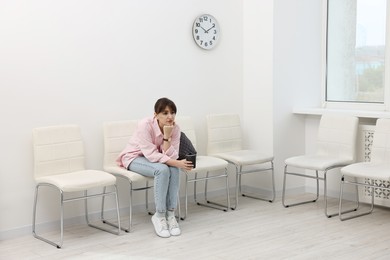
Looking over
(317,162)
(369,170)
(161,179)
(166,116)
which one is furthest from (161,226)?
(369,170)

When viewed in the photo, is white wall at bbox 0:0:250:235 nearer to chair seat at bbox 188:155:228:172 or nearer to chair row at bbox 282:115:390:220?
chair seat at bbox 188:155:228:172

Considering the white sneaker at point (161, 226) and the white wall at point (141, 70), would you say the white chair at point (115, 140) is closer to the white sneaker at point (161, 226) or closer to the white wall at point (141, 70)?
the white wall at point (141, 70)

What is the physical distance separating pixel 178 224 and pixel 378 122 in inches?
75.1

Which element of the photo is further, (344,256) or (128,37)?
(128,37)

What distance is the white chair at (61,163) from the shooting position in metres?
4.07

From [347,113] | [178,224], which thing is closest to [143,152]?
[178,224]

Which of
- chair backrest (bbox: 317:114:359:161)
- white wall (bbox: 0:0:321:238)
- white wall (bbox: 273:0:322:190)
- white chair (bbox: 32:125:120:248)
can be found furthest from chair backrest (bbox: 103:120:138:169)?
chair backrest (bbox: 317:114:359:161)

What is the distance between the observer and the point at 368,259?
3666 millimetres

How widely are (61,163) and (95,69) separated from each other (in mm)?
839

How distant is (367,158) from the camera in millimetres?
5066

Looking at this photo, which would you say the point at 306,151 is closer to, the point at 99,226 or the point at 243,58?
the point at 243,58

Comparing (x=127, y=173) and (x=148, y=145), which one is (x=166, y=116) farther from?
(x=127, y=173)

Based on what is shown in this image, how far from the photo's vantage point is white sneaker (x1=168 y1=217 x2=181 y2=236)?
425 centimetres

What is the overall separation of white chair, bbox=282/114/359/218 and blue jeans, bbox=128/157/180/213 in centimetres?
118
